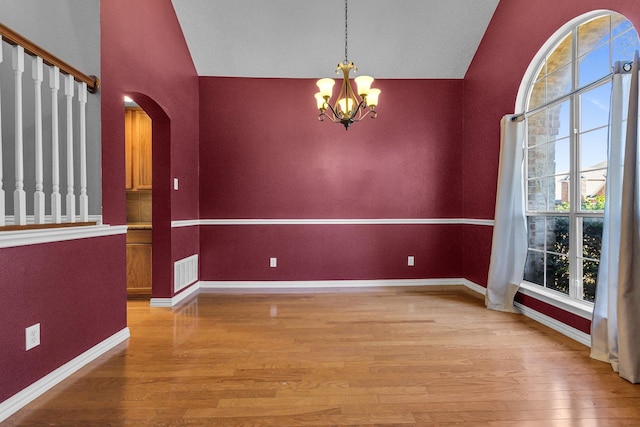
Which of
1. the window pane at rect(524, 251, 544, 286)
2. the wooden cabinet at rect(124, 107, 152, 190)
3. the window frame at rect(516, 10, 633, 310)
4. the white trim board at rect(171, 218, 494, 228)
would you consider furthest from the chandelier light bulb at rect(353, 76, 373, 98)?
the wooden cabinet at rect(124, 107, 152, 190)

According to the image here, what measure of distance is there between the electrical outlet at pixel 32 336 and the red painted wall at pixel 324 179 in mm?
2554

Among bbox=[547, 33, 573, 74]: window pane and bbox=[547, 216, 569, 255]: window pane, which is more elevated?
bbox=[547, 33, 573, 74]: window pane

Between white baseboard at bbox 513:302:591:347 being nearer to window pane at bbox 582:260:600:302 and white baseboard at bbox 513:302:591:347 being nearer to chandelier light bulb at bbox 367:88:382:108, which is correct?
window pane at bbox 582:260:600:302

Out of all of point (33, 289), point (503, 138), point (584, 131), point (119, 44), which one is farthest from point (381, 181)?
point (33, 289)

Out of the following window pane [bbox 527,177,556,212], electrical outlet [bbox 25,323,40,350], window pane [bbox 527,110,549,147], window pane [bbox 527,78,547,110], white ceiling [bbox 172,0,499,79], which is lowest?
electrical outlet [bbox 25,323,40,350]

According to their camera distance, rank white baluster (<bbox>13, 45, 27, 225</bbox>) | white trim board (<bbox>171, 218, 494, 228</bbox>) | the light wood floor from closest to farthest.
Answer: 1. the light wood floor
2. white baluster (<bbox>13, 45, 27, 225</bbox>)
3. white trim board (<bbox>171, 218, 494, 228</bbox>)

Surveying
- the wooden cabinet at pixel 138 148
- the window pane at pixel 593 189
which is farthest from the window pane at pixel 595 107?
the wooden cabinet at pixel 138 148

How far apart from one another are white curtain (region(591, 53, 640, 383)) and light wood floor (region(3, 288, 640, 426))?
158 millimetres

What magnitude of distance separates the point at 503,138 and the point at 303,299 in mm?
2779

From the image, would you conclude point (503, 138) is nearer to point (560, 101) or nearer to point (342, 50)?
point (560, 101)

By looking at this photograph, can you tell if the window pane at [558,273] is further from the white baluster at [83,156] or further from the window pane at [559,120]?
the white baluster at [83,156]

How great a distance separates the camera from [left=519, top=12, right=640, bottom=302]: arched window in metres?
2.69

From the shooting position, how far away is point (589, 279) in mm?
2865

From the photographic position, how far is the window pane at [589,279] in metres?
2.83
